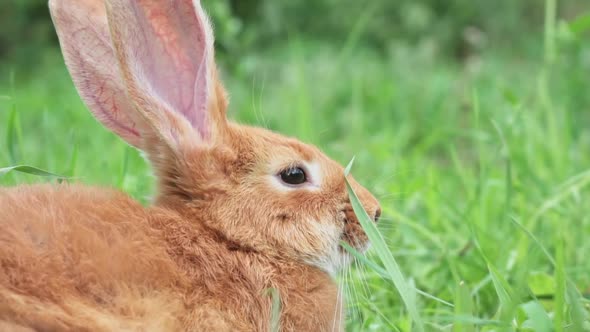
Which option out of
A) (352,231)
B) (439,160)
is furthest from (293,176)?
(439,160)

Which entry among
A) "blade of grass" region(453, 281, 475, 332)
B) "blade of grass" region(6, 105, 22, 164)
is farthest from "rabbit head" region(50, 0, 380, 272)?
"blade of grass" region(453, 281, 475, 332)

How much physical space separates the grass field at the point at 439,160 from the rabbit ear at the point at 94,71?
255 millimetres

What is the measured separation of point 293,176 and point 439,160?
3035 mm

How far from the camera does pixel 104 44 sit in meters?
3.06

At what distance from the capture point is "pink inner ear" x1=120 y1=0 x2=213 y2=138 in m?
2.85

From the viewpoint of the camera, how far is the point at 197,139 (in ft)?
9.32

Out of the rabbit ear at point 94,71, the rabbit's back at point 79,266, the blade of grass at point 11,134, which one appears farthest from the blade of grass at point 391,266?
the blade of grass at point 11,134

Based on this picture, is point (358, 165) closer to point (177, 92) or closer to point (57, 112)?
point (177, 92)

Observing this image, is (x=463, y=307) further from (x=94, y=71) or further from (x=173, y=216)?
(x=94, y=71)

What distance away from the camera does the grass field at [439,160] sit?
2.97 meters

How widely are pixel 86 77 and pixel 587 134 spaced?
3.59 meters

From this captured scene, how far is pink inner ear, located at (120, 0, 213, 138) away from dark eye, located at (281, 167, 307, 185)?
0.94 feet

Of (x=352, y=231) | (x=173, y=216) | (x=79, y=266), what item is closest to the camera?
(x=79, y=266)

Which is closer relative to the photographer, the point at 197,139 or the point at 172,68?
the point at 197,139
